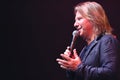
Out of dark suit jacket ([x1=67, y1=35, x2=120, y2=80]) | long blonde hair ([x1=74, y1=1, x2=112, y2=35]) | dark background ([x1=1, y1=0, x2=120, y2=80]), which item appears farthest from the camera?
dark background ([x1=1, y1=0, x2=120, y2=80])

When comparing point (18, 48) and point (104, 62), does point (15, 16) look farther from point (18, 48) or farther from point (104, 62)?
point (104, 62)

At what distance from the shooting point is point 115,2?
333 cm

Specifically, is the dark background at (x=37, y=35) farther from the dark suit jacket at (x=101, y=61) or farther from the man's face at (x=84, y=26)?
the dark suit jacket at (x=101, y=61)

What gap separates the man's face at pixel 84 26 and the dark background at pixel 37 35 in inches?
51.3

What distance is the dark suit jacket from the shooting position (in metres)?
1.76

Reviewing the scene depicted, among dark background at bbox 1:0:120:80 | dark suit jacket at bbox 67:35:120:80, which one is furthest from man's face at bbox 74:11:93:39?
dark background at bbox 1:0:120:80

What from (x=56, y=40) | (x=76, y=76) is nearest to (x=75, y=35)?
(x=76, y=76)

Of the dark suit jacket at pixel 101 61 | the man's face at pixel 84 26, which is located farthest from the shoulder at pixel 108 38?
the man's face at pixel 84 26

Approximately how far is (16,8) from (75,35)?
1.40m

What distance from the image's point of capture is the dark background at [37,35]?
3.31m

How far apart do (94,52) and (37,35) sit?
1.52 metres

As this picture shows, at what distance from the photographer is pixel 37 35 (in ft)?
10.9

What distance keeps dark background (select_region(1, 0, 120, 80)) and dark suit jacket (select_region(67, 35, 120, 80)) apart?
1.44 m

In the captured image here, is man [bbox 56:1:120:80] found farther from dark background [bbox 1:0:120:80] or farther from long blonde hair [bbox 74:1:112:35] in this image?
dark background [bbox 1:0:120:80]
